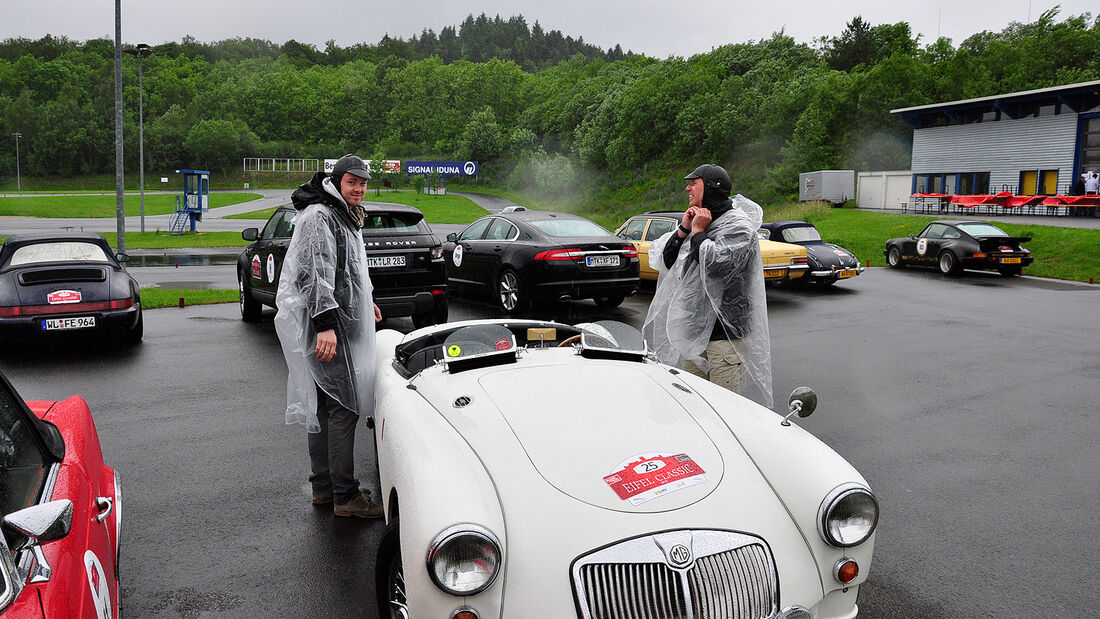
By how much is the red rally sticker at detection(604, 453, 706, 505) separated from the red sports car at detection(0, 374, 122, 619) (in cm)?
167

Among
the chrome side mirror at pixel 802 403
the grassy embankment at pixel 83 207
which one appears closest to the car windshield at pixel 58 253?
the chrome side mirror at pixel 802 403

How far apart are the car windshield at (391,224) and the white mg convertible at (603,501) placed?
653 centimetres

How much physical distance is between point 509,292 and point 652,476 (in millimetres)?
9614

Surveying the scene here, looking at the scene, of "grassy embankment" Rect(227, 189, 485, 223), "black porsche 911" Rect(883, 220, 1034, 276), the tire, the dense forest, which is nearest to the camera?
the tire

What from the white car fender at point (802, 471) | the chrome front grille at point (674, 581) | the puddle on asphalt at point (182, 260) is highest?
the white car fender at point (802, 471)

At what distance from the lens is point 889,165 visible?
5184 cm

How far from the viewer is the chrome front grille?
249 cm

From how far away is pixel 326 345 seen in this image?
169 inches

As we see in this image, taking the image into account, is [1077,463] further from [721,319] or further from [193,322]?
[193,322]

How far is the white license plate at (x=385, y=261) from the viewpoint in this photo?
381 inches

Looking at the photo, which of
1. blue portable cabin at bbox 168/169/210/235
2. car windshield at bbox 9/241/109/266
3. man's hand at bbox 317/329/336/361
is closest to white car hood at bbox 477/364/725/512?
man's hand at bbox 317/329/336/361

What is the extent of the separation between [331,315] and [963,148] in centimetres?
4542

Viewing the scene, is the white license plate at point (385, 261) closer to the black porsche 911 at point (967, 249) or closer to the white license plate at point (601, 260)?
the white license plate at point (601, 260)

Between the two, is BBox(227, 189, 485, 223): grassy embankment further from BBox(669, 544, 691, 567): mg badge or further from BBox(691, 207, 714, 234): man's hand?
BBox(669, 544, 691, 567): mg badge
